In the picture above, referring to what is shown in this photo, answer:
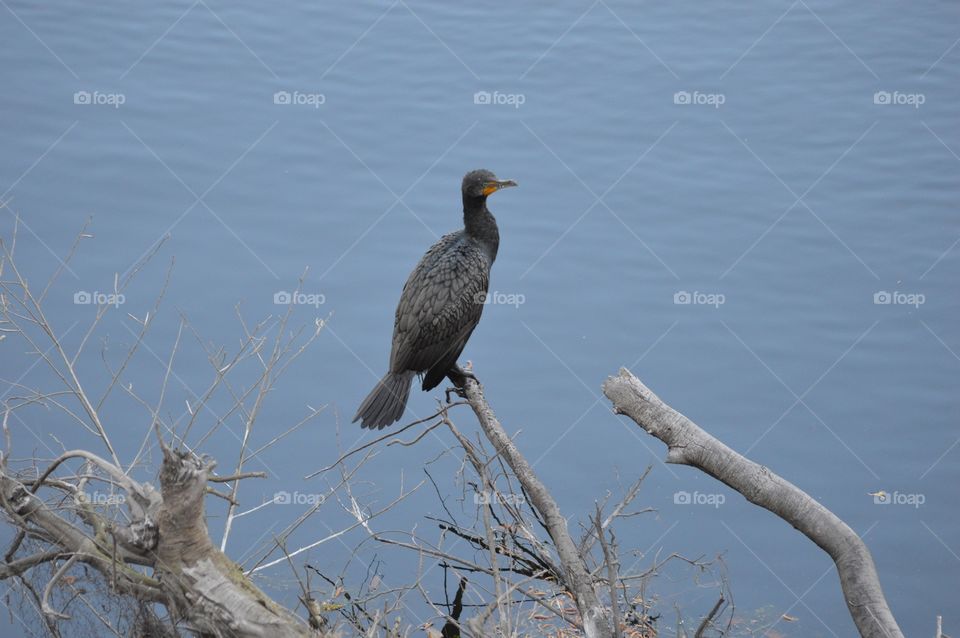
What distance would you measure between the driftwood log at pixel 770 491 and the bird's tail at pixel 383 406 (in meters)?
1.30

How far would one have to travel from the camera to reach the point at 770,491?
4379 millimetres

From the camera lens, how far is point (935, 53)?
37.6 feet

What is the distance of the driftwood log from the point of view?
427 cm

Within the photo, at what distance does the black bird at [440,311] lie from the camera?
18.0 feet

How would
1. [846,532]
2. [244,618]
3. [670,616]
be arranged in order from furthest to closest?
[670,616]
[846,532]
[244,618]

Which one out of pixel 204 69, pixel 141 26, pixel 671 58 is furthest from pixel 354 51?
pixel 671 58

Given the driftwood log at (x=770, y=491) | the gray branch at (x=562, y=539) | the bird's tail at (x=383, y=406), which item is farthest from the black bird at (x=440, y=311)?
the driftwood log at (x=770, y=491)

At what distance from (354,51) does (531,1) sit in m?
2.07

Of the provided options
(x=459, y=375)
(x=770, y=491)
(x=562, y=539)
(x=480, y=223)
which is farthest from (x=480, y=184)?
(x=770, y=491)

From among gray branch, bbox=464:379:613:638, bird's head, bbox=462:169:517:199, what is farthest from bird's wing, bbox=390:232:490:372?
gray branch, bbox=464:379:613:638

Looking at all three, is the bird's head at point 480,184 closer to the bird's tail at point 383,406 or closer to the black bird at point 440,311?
the black bird at point 440,311

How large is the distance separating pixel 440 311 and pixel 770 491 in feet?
6.01

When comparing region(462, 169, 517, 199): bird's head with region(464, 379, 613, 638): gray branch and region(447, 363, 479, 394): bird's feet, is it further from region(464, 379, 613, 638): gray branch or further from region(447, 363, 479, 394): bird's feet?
region(464, 379, 613, 638): gray branch

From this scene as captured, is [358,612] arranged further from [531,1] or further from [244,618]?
[531,1]
